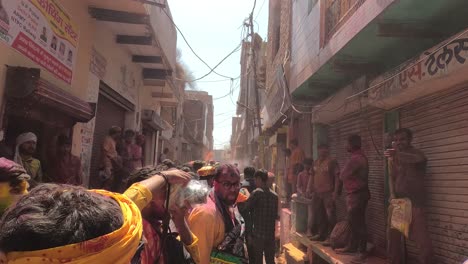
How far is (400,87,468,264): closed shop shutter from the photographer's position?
415cm

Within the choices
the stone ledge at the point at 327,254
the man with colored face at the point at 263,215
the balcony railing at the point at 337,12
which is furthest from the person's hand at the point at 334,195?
the balcony railing at the point at 337,12

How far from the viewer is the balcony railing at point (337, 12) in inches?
215

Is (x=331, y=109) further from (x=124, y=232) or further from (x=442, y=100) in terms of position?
(x=124, y=232)

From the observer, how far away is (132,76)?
8.78 metres

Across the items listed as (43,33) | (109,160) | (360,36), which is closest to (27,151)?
(43,33)

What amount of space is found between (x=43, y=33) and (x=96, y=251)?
4.35m

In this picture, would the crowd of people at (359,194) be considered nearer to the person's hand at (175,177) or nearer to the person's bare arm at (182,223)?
the person's bare arm at (182,223)

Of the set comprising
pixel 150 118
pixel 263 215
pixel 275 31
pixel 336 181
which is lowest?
pixel 263 215

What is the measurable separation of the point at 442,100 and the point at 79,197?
15.2 feet

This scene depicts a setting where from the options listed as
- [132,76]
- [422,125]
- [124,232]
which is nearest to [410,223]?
[422,125]

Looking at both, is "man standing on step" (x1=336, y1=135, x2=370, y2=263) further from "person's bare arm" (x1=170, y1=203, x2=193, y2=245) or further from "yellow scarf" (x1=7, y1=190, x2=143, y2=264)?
"yellow scarf" (x1=7, y1=190, x2=143, y2=264)

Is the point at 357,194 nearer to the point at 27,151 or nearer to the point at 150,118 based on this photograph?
the point at 27,151

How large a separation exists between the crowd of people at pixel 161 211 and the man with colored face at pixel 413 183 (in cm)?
1

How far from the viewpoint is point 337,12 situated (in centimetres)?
634
